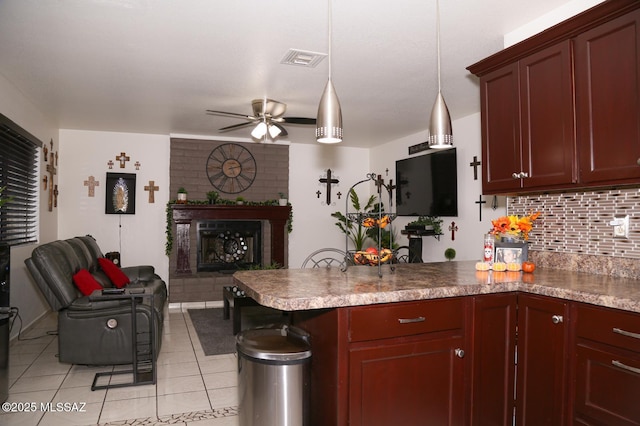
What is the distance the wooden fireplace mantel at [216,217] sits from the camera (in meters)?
6.39

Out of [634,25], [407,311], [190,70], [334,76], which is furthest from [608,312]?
[190,70]

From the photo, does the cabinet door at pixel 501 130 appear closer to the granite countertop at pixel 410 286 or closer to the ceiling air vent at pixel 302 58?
the granite countertop at pixel 410 286

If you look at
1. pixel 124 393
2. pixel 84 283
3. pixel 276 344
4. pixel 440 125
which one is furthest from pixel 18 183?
pixel 440 125

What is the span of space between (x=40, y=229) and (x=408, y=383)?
4901 mm

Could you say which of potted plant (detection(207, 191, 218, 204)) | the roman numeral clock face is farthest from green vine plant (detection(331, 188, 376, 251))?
potted plant (detection(207, 191, 218, 204))

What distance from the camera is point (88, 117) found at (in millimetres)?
5461

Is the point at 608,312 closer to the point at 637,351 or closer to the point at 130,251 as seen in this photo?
the point at 637,351

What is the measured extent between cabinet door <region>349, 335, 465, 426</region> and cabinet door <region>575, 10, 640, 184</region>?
1183 mm

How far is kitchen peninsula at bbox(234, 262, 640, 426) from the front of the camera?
1.81 meters

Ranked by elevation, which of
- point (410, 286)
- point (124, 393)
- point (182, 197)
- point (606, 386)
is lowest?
point (124, 393)

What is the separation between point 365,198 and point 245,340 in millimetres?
5882

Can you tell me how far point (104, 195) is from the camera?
6305mm

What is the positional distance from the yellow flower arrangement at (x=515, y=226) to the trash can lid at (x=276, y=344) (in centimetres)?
Answer: 149

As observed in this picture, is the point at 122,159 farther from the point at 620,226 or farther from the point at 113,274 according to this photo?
the point at 620,226
